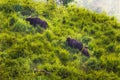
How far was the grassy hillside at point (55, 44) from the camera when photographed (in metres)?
14.1

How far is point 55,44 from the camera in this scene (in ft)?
56.3

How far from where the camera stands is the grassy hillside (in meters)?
14.1

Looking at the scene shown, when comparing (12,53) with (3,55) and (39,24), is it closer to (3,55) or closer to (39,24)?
(3,55)

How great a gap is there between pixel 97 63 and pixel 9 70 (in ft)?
16.9

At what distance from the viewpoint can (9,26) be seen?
18438 millimetres

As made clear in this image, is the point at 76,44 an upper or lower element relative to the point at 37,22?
lower

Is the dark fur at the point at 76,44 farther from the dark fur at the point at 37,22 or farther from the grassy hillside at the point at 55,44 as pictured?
the dark fur at the point at 37,22

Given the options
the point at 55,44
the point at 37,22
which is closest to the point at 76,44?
the point at 55,44

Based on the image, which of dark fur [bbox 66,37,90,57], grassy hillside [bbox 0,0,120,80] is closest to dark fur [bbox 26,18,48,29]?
grassy hillside [bbox 0,0,120,80]

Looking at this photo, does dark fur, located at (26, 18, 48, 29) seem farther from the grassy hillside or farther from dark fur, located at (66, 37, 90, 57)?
dark fur, located at (66, 37, 90, 57)

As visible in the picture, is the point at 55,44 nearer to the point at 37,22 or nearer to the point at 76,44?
the point at 76,44

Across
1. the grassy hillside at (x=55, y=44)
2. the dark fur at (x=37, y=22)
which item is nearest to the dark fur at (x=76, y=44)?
the grassy hillside at (x=55, y=44)

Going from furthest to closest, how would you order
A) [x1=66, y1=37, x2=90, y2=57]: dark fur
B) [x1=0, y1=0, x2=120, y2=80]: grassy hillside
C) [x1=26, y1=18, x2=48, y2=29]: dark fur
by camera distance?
[x1=26, y1=18, x2=48, y2=29]: dark fur < [x1=66, y1=37, x2=90, y2=57]: dark fur < [x1=0, y1=0, x2=120, y2=80]: grassy hillside

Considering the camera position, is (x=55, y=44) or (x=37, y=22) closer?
(x=55, y=44)
